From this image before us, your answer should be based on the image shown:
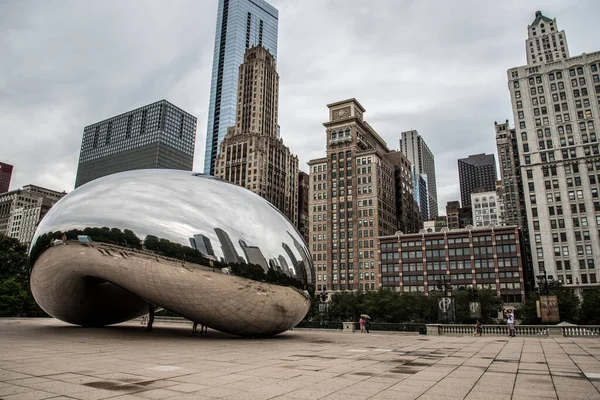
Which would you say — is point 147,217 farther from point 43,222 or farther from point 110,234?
point 43,222

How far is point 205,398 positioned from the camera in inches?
231

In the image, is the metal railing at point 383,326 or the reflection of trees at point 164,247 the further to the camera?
the metal railing at point 383,326

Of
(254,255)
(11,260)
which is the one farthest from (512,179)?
(254,255)

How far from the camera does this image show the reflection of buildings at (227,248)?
40.3ft

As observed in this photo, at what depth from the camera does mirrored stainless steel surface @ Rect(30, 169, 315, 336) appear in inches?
477

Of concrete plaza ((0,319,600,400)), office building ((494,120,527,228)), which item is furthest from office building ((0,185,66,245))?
concrete plaza ((0,319,600,400))

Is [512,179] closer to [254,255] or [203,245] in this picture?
[254,255]


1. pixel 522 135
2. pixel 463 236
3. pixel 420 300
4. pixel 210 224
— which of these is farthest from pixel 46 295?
pixel 522 135

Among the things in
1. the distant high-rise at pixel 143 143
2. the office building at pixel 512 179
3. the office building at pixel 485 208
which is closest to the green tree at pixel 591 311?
the office building at pixel 512 179

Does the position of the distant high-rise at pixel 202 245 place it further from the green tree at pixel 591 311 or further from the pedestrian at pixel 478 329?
the green tree at pixel 591 311

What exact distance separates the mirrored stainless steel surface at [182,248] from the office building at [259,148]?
387 feet

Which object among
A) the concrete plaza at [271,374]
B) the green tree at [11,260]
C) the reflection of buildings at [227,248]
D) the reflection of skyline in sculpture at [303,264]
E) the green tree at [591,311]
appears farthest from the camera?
the green tree at [11,260]

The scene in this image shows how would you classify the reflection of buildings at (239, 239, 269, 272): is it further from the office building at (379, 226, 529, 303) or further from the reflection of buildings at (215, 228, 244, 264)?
the office building at (379, 226, 529, 303)

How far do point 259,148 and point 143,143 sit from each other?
7549 centimetres
